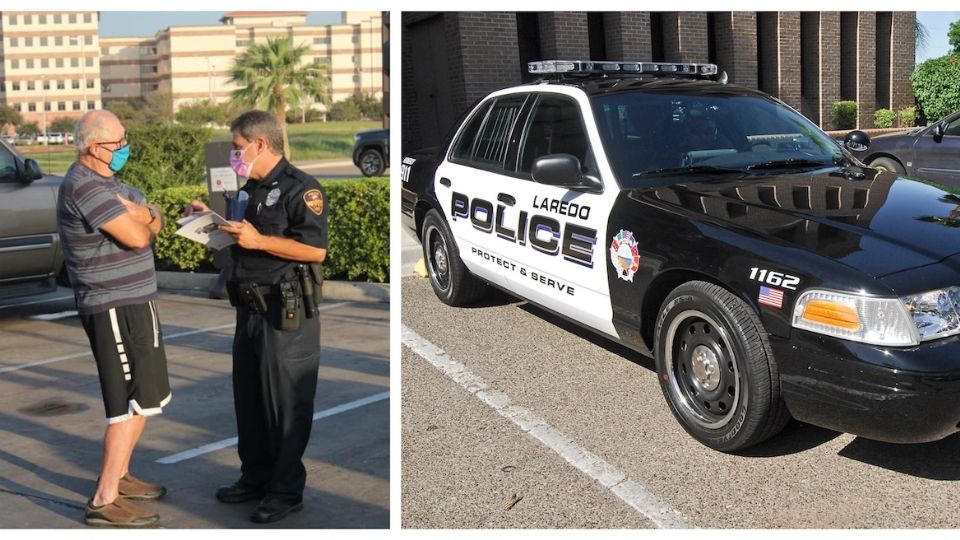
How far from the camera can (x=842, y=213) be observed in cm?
448

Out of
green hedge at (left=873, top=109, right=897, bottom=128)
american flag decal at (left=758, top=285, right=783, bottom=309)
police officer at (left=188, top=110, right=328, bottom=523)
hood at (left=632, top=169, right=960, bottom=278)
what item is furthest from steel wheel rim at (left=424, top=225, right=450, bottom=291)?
green hedge at (left=873, top=109, right=897, bottom=128)

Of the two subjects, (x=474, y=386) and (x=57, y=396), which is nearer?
(x=474, y=386)

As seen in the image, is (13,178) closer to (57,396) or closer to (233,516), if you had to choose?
(57,396)

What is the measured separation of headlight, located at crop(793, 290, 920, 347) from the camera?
3797 millimetres

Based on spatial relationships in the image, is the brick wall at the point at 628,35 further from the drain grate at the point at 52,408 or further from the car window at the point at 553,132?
the drain grate at the point at 52,408

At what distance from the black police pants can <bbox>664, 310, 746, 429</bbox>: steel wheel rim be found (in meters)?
1.63

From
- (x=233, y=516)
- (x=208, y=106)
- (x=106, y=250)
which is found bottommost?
(x=233, y=516)

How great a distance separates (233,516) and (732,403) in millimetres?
2225

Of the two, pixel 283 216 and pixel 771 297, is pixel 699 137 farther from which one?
pixel 283 216

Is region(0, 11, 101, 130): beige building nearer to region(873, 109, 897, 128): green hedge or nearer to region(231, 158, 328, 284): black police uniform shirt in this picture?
region(873, 109, 897, 128): green hedge

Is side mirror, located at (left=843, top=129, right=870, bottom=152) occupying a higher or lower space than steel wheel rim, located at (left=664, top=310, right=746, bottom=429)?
higher

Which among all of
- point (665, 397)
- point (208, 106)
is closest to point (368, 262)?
point (665, 397)

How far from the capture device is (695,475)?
4234 mm

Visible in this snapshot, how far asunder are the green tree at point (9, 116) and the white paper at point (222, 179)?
68.6 meters
